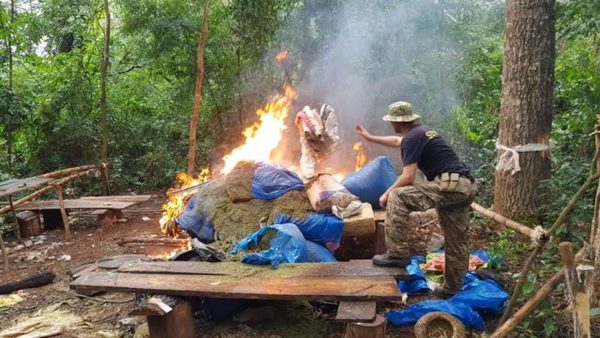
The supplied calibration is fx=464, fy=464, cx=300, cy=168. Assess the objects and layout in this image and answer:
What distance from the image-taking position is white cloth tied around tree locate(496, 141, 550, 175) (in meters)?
5.91

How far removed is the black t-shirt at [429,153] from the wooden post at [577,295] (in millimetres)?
1603

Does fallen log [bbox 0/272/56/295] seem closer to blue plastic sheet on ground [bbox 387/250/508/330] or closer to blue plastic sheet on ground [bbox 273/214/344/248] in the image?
blue plastic sheet on ground [bbox 273/214/344/248]

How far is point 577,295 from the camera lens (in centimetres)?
289

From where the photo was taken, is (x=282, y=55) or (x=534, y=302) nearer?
(x=534, y=302)

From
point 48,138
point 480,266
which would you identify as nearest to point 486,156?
point 480,266

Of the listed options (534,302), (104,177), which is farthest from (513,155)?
(104,177)

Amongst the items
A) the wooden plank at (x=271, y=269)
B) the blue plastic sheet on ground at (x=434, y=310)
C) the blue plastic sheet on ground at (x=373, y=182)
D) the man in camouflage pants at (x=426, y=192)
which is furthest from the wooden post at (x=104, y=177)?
the blue plastic sheet on ground at (x=434, y=310)

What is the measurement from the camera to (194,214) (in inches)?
245

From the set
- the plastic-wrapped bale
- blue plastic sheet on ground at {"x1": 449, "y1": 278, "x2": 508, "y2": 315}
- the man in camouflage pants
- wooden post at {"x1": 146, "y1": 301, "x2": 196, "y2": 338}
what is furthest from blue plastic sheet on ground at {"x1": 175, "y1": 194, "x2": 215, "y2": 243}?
blue plastic sheet on ground at {"x1": 449, "y1": 278, "x2": 508, "y2": 315}

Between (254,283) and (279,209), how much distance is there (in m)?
1.72

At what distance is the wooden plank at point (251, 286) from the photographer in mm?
3756

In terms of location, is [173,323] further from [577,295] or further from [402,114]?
[577,295]

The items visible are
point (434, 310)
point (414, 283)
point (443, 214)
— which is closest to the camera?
point (434, 310)

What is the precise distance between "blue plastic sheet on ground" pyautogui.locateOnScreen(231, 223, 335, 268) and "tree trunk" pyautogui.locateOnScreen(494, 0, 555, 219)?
3.04 meters
